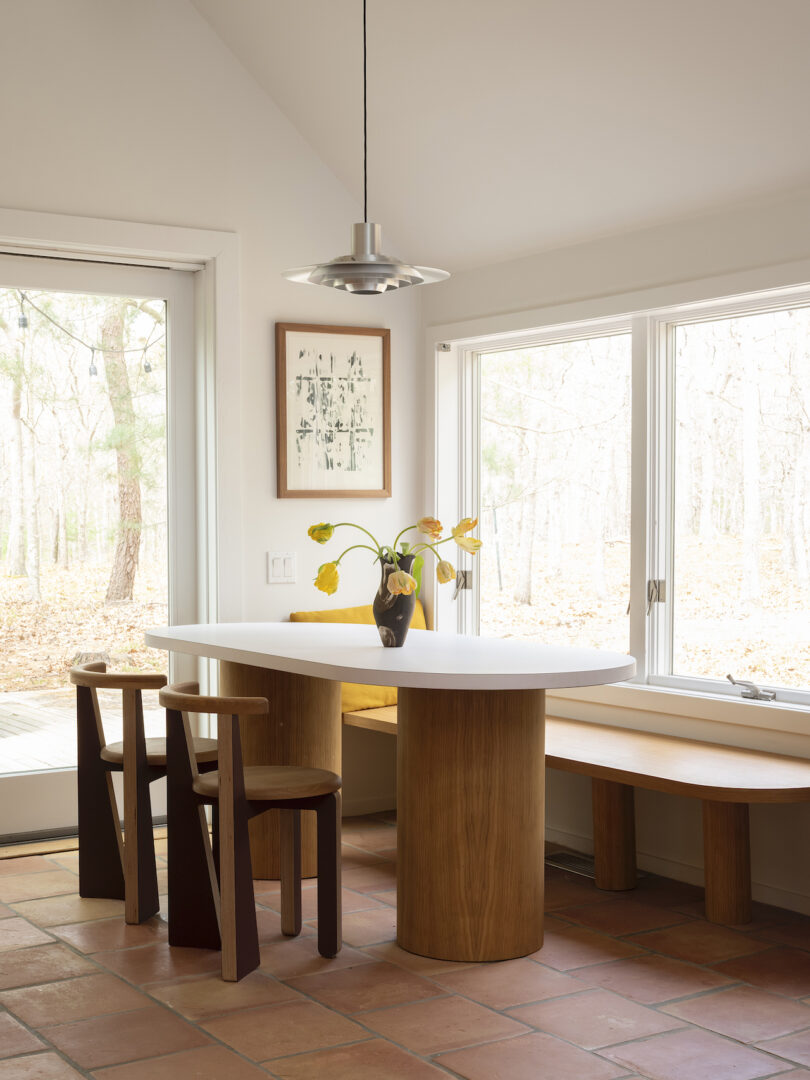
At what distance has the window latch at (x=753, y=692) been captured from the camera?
3.83 m

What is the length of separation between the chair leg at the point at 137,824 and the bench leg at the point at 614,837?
1439 mm

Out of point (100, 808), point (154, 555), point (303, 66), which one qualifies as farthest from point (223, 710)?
point (303, 66)

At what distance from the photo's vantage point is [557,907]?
12.3ft

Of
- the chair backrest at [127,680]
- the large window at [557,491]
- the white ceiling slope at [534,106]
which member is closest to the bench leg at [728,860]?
the large window at [557,491]

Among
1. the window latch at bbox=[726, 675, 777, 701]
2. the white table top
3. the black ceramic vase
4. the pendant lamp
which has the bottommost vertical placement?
the window latch at bbox=[726, 675, 777, 701]

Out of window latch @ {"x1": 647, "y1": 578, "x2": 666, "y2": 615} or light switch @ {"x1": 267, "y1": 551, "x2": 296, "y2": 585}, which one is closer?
window latch @ {"x1": 647, "y1": 578, "x2": 666, "y2": 615}

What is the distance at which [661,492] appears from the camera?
425 cm

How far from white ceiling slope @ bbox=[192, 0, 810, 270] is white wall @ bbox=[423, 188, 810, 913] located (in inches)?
3.0

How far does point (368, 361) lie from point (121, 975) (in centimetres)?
275

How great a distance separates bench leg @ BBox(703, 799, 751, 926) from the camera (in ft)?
11.6

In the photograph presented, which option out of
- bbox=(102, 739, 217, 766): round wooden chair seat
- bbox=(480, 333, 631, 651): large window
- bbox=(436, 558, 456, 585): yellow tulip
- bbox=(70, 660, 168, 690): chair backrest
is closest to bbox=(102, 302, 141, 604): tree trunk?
bbox=(102, 739, 217, 766): round wooden chair seat

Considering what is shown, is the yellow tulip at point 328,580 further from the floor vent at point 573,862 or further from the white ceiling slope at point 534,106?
the white ceiling slope at point 534,106

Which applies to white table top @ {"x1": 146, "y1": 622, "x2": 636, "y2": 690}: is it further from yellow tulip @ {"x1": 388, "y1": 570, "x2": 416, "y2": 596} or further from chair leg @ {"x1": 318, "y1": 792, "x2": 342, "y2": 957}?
chair leg @ {"x1": 318, "y1": 792, "x2": 342, "y2": 957}

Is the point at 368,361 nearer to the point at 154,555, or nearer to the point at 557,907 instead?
the point at 154,555
